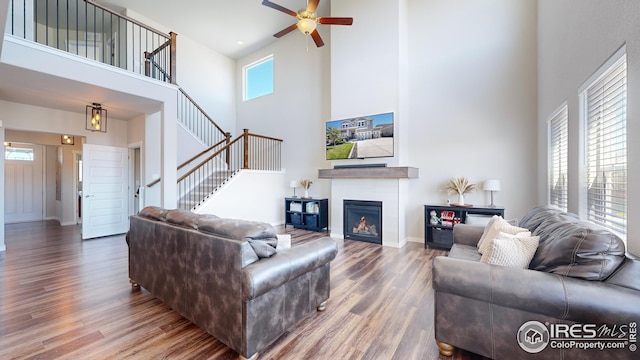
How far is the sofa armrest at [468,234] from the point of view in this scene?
10.4 ft

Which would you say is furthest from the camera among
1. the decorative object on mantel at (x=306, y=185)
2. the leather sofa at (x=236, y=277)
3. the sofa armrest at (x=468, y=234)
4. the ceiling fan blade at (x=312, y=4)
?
the decorative object on mantel at (x=306, y=185)

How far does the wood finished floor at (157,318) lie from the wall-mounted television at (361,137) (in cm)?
216

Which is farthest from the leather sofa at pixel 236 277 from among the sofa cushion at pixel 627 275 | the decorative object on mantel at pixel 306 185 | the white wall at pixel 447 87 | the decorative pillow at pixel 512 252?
the decorative object on mantel at pixel 306 185

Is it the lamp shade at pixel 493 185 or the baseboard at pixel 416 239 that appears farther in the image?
the baseboard at pixel 416 239

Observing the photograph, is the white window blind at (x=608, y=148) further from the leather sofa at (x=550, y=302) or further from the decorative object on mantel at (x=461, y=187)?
the decorative object on mantel at (x=461, y=187)

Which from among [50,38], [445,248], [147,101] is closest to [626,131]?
[445,248]

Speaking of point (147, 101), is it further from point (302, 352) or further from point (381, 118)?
point (302, 352)

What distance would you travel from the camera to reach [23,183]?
7.55 meters

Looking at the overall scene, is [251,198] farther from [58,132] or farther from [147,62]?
[58,132]

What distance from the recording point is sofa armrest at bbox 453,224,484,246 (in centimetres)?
316

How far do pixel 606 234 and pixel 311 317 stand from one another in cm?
213

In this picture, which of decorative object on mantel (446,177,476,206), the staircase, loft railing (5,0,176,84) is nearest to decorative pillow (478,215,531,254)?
decorative object on mantel (446,177,476,206)

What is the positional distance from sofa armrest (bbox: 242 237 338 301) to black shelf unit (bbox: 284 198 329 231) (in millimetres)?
3629

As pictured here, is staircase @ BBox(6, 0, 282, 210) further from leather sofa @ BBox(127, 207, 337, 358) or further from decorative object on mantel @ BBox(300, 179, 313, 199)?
leather sofa @ BBox(127, 207, 337, 358)
